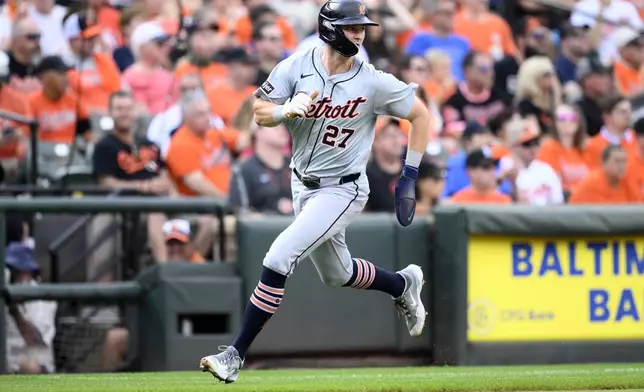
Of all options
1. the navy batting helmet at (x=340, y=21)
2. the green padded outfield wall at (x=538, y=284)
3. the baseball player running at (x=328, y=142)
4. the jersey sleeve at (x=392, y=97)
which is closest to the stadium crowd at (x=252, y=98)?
the green padded outfield wall at (x=538, y=284)

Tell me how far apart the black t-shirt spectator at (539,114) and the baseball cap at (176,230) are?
4.91 metres

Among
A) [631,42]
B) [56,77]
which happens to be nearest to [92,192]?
[56,77]

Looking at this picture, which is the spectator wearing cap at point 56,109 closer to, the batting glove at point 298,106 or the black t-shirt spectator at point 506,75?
the black t-shirt spectator at point 506,75

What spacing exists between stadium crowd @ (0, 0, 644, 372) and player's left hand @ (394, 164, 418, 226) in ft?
9.11

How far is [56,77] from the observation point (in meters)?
11.4

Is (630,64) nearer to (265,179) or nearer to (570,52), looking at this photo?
(570,52)

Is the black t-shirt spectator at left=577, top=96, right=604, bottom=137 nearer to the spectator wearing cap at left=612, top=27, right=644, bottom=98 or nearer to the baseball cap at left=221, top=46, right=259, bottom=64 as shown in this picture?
the spectator wearing cap at left=612, top=27, right=644, bottom=98

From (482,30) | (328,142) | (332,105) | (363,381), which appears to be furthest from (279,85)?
(482,30)

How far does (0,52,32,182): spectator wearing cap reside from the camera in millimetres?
10742

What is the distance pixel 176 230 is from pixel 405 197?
286 centimetres

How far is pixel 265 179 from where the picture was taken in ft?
33.7

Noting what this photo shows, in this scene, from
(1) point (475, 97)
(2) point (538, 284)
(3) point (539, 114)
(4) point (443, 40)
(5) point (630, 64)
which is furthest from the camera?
(5) point (630, 64)

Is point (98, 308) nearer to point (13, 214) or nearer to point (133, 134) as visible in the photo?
point (13, 214)

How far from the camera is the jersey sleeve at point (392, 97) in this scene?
273 inches
